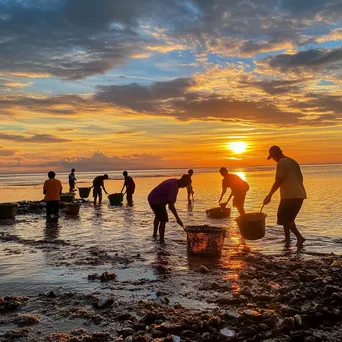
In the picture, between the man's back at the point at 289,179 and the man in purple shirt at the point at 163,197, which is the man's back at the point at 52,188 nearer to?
the man in purple shirt at the point at 163,197

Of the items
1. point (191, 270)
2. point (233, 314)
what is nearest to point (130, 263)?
point (191, 270)

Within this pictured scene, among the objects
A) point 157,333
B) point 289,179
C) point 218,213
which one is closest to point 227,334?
point 157,333

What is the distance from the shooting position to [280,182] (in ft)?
33.0

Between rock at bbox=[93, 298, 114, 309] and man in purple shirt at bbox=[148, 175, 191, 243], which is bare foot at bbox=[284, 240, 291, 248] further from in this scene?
rock at bbox=[93, 298, 114, 309]

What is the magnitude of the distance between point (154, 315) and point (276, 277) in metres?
2.97

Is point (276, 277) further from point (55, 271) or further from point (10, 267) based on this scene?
point (10, 267)

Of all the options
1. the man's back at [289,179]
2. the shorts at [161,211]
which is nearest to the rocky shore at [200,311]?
the man's back at [289,179]

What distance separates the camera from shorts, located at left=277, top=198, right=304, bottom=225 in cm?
998

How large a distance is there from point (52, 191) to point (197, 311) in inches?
494

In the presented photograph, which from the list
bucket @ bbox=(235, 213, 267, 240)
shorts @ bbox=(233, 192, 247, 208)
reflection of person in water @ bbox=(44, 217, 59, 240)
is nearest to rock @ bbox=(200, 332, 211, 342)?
bucket @ bbox=(235, 213, 267, 240)

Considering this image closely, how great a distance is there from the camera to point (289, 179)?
395 inches

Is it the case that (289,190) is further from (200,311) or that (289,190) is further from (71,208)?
(71,208)

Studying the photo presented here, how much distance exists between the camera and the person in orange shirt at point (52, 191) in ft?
54.3

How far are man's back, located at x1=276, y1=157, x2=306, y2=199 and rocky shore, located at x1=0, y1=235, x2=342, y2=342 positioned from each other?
2652 mm
